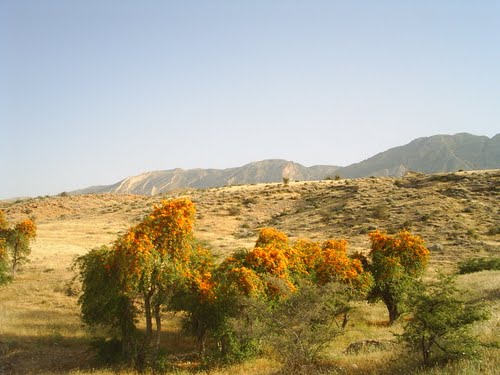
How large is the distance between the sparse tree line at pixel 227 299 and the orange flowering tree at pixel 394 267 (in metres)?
3.22

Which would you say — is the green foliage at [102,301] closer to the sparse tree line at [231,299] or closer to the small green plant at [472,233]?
the sparse tree line at [231,299]

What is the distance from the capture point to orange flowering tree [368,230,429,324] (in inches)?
985

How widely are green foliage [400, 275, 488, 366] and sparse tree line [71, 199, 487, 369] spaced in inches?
1.2

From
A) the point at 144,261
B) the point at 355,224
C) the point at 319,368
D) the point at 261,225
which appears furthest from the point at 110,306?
the point at 261,225

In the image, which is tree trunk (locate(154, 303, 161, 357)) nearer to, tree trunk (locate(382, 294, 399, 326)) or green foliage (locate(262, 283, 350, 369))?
green foliage (locate(262, 283, 350, 369))

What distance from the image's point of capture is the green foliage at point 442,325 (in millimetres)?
11594

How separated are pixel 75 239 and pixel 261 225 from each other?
3129 centimetres

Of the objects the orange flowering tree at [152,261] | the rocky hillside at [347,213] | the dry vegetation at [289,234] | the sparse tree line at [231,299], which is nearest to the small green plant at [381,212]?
the rocky hillside at [347,213]

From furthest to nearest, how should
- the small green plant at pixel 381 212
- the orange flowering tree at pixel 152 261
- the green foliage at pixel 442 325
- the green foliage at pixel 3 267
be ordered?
1. the small green plant at pixel 381 212
2. the green foliage at pixel 3 267
3. the orange flowering tree at pixel 152 261
4. the green foliage at pixel 442 325

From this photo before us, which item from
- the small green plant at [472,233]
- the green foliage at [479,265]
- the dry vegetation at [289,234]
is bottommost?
the green foliage at [479,265]

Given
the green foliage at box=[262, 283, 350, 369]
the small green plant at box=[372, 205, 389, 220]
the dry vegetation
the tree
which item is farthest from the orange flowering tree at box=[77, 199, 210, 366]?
the small green plant at box=[372, 205, 389, 220]

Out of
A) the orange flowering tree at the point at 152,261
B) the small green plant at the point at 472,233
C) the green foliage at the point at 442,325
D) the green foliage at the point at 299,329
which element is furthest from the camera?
the small green plant at the point at 472,233

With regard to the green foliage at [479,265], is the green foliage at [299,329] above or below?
above

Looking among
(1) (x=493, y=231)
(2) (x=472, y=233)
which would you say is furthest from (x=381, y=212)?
(1) (x=493, y=231)
